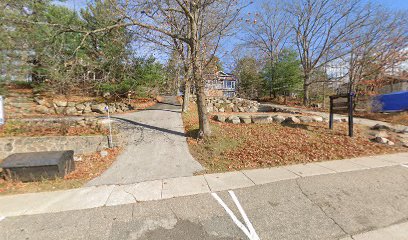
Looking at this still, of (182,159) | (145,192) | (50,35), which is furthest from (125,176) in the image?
(50,35)

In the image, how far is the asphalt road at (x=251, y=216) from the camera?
9.23 ft

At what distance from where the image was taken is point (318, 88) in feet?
83.6

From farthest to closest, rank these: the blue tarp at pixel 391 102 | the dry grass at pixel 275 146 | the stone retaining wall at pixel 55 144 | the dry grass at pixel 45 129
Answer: the blue tarp at pixel 391 102 → the dry grass at pixel 45 129 → the stone retaining wall at pixel 55 144 → the dry grass at pixel 275 146

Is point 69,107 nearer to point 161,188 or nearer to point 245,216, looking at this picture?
point 161,188

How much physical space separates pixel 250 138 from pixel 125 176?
4.89 meters

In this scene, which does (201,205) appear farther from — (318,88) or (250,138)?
(318,88)

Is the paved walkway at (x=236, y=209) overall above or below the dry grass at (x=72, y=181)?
above

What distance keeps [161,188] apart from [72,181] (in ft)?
8.68

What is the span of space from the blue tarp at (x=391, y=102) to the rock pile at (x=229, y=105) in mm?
8952

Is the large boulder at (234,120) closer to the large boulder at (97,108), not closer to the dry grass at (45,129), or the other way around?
the dry grass at (45,129)

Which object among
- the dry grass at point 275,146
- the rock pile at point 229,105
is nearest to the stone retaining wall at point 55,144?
the dry grass at point 275,146

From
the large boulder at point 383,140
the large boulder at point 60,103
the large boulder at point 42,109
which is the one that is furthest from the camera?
the large boulder at point 60,103

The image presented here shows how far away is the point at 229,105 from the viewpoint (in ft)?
54.1

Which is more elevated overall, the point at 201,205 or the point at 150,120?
the point at 150,120
